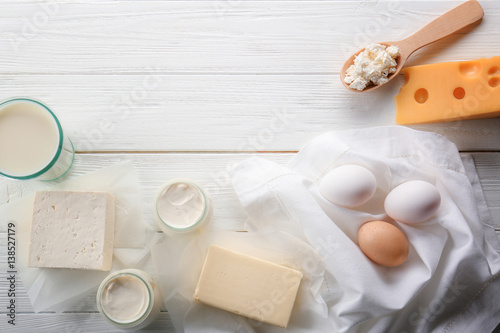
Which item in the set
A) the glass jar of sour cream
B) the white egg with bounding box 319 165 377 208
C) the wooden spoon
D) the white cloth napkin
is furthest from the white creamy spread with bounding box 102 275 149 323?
the wooden spoon

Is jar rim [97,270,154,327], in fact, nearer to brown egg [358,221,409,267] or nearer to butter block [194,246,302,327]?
butter block [194,246,302,327]

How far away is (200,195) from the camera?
75 cm

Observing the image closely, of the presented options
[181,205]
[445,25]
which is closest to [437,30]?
[445,25]

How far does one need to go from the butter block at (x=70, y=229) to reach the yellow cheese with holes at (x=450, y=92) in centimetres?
66

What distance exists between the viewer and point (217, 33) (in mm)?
874

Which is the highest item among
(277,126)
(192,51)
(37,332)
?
(192,51)

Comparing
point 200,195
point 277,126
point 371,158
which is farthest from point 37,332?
point 371,158

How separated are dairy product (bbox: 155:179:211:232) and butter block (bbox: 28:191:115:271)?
0.12m

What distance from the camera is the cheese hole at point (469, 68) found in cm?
84

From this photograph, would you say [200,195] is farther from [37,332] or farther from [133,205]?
[37,332]

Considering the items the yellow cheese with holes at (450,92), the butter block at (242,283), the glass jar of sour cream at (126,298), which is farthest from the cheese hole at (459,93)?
the glass jar of sour cream at (126,298)

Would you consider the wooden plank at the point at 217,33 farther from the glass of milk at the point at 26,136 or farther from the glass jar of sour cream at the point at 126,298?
the glass jar of sour cream at the point at 126,298

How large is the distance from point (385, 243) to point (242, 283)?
0.28m

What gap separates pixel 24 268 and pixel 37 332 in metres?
0.14
